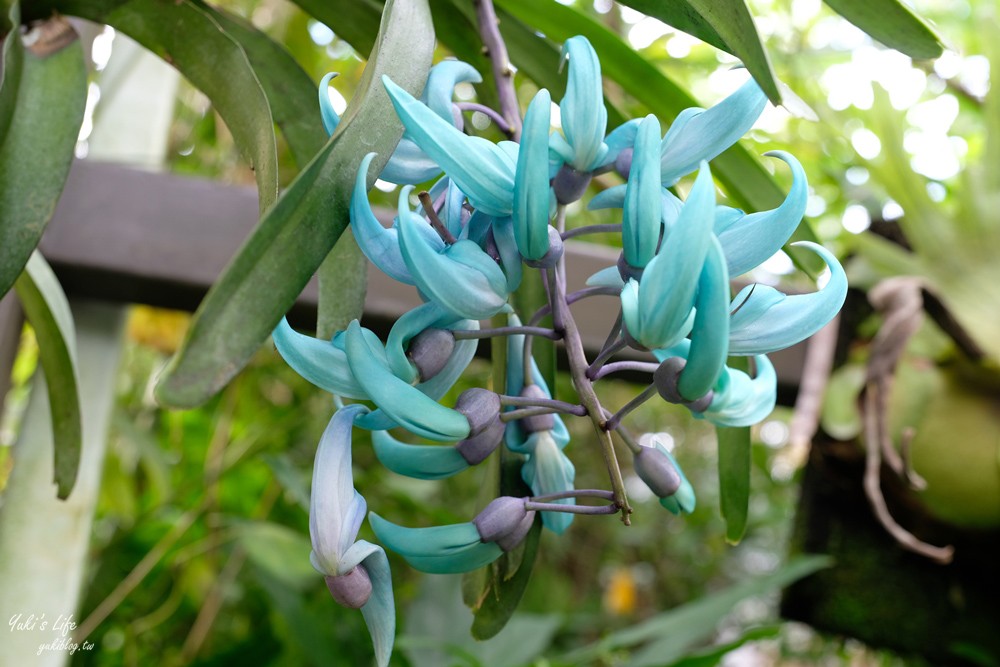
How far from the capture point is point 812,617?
90 cm

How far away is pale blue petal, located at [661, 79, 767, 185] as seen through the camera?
0.27 metres

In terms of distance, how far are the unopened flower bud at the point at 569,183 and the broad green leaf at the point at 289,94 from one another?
17 centimetres

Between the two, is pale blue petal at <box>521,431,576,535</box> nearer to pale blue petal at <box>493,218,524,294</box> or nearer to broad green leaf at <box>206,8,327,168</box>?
pale blue petal at <box>493,218,524,294</box>

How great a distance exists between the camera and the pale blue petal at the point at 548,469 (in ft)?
1.04

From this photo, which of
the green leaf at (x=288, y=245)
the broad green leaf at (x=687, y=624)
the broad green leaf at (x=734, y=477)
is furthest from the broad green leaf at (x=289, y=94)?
the broad green leaf at (x=687, y=624)

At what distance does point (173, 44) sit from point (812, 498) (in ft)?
2.67

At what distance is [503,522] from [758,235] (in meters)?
0.13

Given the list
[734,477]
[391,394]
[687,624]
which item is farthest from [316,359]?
[687,624]

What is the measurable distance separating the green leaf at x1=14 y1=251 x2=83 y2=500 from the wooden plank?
0.23 metres

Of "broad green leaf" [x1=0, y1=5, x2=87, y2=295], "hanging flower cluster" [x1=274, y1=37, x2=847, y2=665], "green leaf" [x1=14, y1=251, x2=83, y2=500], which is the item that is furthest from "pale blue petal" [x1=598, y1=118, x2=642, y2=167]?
"green leaf" [x1=14, y1=251, x2=83, y2=500]

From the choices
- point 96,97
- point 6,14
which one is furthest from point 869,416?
point 96,97

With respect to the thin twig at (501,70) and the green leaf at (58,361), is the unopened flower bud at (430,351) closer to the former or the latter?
the thin twig at (501,70)

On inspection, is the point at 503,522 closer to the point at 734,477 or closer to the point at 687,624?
the point at 734,477

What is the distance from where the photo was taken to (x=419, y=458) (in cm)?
30
